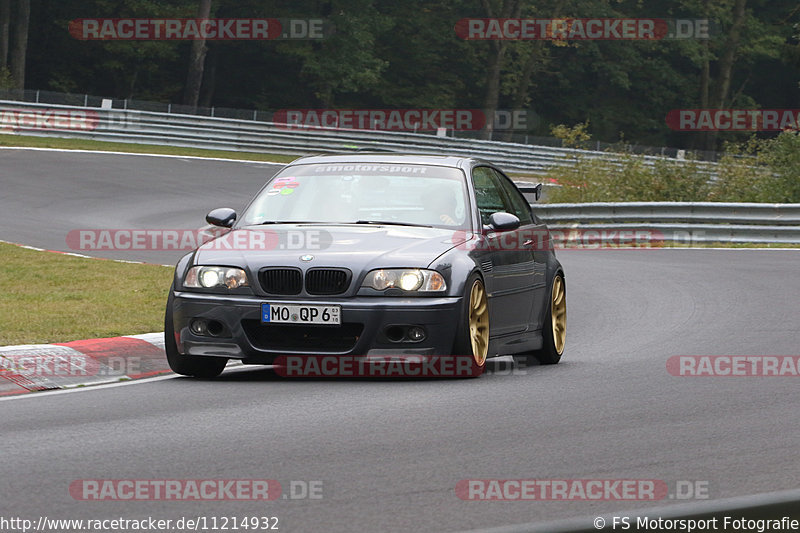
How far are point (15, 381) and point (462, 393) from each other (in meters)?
2.80

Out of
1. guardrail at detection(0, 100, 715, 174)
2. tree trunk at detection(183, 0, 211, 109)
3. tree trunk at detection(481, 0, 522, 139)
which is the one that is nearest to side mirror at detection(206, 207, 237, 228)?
guardrail at detection(0, 100, 715, 174)

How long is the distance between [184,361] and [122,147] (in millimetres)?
32452

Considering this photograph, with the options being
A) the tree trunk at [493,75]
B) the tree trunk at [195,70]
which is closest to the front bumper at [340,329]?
the tree trunk at [195,70]

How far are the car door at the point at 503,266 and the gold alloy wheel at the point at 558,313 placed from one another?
498mm

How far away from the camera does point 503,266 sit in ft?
32.6

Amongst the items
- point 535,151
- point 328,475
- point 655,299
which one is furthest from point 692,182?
point 328,475

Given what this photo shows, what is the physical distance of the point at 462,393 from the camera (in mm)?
8516

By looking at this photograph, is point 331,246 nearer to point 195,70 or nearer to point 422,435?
point 422,435

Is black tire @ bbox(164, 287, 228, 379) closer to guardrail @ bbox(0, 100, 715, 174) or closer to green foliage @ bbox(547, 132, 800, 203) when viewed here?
green foliage @ bbox(547, 132, 800, 203)

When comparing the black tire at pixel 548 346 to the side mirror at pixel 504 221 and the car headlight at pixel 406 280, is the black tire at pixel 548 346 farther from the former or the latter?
the car headlight at pixel 406 280

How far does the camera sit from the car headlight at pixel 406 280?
29.0ft

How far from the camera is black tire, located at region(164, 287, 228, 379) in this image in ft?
30.0

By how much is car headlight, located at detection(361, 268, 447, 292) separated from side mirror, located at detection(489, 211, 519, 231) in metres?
1.02

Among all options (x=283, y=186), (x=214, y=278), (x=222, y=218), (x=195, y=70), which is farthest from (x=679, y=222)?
(x=195, y=70)
